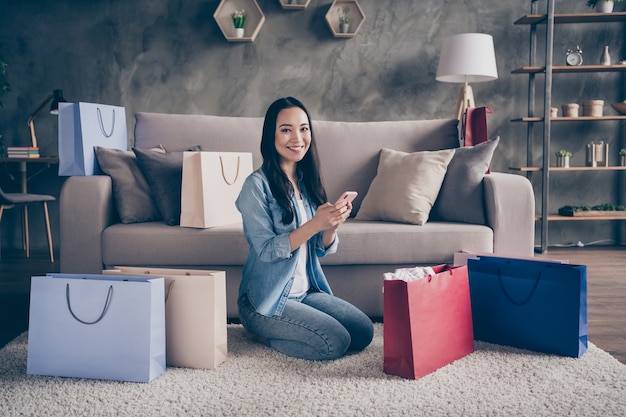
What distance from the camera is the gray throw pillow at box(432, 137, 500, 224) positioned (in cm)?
263

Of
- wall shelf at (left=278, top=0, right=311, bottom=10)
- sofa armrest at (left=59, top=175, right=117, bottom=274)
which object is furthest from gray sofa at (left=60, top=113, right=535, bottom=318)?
wall shelf at (left=278, top=0, right=311, bottom=10)

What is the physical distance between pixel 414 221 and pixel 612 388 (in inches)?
40.9

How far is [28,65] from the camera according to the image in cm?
471

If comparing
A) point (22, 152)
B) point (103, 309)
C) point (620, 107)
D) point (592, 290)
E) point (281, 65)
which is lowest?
point (592, 290)

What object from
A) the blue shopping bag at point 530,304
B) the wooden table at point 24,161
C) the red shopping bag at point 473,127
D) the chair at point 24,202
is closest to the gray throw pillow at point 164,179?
the blue shopping bag at point 530,304

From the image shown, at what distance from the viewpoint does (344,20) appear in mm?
4672

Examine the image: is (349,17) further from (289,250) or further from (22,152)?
(289,250)

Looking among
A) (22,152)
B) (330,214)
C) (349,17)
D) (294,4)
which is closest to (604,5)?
(349,17)

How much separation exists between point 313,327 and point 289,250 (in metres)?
0.27

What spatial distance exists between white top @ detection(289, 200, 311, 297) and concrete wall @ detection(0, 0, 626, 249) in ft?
9.07

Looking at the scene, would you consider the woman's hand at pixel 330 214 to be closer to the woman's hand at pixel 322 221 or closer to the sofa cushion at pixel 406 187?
the woman's hand at pixel 322 221

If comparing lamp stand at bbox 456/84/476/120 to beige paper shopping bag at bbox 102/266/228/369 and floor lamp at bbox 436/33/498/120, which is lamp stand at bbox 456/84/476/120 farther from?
beige paper shopping bag at bbox 102/266/228/369

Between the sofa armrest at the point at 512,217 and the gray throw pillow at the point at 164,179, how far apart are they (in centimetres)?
137

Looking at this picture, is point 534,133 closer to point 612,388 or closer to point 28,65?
point 612,388
